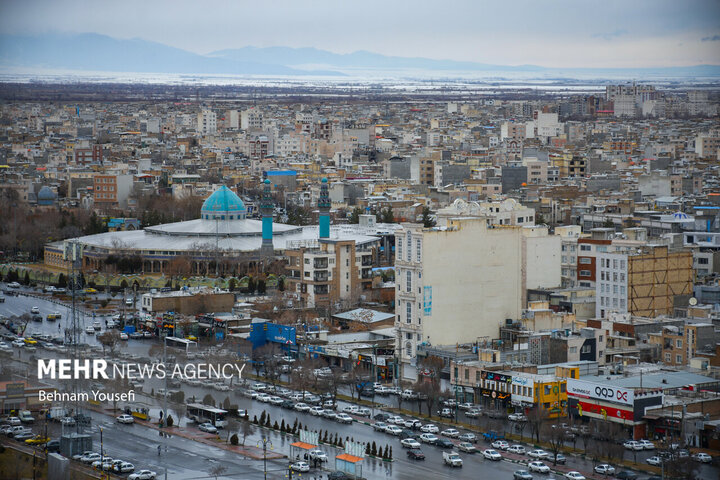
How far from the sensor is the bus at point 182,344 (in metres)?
20.4

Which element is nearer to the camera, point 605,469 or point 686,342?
point 605,469

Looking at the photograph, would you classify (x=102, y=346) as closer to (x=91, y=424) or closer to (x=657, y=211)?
(x=91, y=424)

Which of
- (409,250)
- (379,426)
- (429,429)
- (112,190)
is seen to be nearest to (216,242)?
(409,250)

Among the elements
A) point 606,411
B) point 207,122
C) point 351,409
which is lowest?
point 351,409

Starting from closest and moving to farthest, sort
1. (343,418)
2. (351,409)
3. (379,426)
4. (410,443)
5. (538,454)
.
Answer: (538,454) → (410,443) → (379,426) → (343,418) → (351,409)

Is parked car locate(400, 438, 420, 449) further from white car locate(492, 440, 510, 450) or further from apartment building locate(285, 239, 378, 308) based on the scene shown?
apartment building locate(285, 239, 378, 308)

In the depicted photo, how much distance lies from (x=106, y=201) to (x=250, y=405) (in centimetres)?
2448

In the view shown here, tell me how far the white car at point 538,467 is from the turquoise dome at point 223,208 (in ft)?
59.4

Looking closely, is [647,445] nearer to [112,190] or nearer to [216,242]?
[216,242]

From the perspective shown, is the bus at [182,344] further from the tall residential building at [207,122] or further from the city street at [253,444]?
the tall residential building at [207,122]

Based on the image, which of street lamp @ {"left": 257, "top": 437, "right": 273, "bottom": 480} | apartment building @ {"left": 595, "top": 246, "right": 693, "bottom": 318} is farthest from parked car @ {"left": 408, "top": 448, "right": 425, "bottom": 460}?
apartment building @ {"left": 595, "top": 246, "right": 693, "bottom": 318}

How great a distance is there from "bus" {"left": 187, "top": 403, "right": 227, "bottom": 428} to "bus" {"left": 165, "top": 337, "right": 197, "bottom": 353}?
10.4 feet

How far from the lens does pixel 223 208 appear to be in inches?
1265

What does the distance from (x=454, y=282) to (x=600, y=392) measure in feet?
13.7
